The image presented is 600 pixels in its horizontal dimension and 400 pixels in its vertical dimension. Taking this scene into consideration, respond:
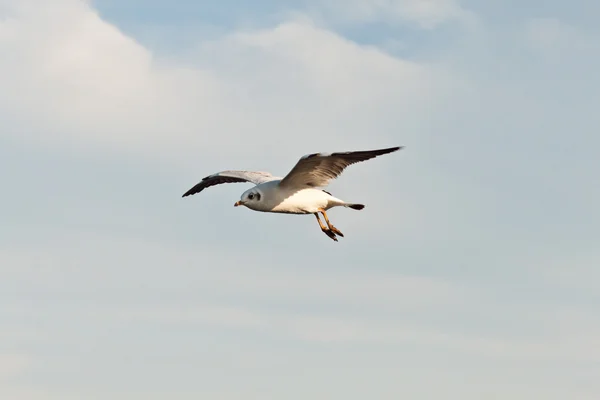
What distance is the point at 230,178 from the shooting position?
123 ft

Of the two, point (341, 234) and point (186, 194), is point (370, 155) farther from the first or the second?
point (186, 194)

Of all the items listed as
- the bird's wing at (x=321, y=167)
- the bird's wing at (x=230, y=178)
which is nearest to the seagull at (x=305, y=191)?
the bird's wing at (x=321, y=167)

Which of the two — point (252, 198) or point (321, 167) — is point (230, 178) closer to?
point (252, 198)

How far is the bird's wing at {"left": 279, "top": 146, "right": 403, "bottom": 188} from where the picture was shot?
27.6 metres

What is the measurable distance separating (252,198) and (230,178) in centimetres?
742

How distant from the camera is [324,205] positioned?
102 ft

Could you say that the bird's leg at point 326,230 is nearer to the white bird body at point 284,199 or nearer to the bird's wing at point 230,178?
the white bird body at point 284,199

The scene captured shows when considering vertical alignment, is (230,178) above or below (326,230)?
above

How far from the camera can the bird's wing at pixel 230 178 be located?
33.9 meters

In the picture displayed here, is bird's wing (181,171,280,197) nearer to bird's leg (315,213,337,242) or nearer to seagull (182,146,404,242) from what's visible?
seagull (182,146,404,242)

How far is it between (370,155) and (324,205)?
13.3 feet

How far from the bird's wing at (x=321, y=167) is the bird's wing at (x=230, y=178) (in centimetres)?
369

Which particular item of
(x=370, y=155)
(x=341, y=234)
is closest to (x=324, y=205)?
(x=341, y=234)

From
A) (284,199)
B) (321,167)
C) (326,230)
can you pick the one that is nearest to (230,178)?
(326,230)
